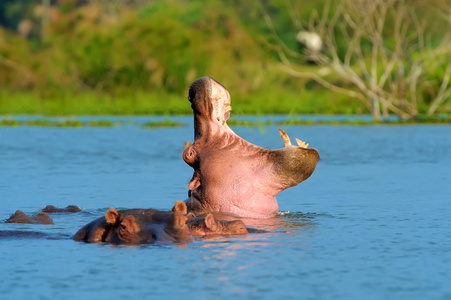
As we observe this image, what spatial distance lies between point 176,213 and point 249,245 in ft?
2.13

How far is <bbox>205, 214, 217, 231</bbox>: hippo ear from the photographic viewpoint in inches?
288

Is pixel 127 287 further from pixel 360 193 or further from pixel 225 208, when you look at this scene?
pixel 360 193

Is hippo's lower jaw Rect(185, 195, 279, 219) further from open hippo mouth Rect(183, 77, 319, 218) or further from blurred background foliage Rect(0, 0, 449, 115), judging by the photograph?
blurred background foliage Rect(0, 0, 449, 115)

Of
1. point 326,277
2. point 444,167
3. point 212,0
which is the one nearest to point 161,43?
point 212,0

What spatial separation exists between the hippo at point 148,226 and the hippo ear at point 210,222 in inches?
9.4

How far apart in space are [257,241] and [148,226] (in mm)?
832

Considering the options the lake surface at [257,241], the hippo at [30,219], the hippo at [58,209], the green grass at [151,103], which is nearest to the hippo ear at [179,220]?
the lake surface at [257,241]

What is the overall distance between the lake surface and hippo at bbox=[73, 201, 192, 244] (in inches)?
2.8

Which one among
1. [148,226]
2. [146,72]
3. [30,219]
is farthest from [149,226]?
[146,72]

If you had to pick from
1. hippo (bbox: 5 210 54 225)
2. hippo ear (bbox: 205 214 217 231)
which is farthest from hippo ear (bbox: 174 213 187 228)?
hippo (bbox: 5 210 54 225)

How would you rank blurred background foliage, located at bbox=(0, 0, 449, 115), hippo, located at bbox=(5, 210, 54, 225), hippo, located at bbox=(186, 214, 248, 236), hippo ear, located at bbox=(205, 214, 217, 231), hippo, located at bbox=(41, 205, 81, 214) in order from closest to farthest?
hippo ear, located at bbox=(205, 214, 217, 231) < hippo, located at bbox=(186, 214, 248, 236) < hippo, located at bbox=(5, 210, 54, 225) < hippo, located at bbox=(41, 205, 81, 214) < blurred background foliage, located at bbox=(0, 0, 449, 115)

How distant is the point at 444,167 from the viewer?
558 inches

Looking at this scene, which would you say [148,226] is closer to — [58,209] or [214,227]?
[214,227]

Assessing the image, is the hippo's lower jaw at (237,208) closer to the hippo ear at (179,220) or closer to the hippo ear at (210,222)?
the hippo ear at (210,222)
